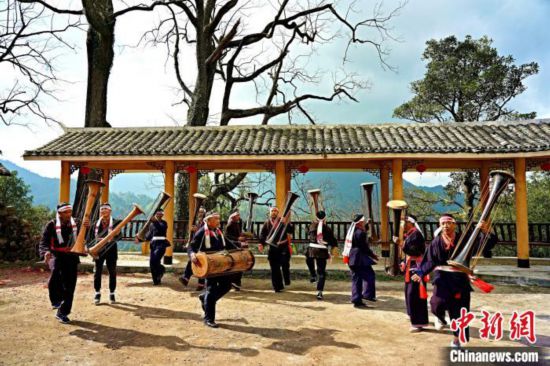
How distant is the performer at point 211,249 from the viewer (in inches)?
222

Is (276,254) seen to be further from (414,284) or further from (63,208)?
(63,208)

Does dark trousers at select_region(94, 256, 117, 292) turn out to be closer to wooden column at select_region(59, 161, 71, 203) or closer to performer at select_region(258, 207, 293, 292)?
performer at select_region(258, 207, 293, 292)

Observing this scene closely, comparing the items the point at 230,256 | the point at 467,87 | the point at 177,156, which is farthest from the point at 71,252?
the point at 467,87

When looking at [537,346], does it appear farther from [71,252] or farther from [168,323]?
[71,252]

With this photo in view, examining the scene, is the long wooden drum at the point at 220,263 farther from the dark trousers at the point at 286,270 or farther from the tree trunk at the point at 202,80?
the tree trunk at the point at 202,80

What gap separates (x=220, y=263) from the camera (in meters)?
5.59

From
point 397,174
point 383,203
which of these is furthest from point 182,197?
point 397,174

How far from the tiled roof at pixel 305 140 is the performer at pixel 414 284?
13.4ft

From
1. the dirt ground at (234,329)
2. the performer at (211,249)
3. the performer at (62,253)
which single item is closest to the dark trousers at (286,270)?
the dirt ground at (234,329)

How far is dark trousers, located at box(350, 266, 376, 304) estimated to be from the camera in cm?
682

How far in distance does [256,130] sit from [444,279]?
8398 millimetres

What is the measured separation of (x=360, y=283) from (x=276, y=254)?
6.69 ft

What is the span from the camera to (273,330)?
5500 millimetres

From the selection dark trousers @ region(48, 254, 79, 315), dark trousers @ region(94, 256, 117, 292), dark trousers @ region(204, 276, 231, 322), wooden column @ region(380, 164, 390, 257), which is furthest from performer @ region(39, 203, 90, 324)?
wooden column @ region(380, 164, 390, 257)
